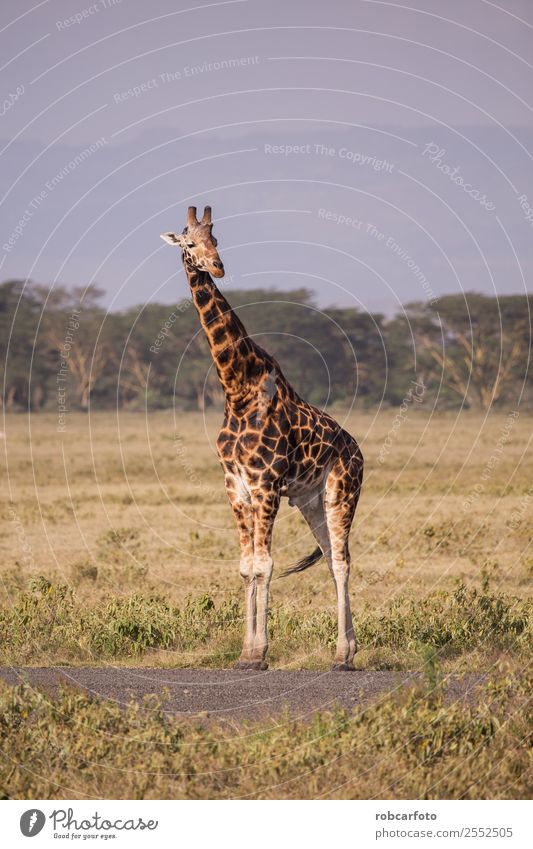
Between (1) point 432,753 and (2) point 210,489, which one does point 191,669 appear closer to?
(1) point 432,753

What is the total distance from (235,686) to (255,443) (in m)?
2.55

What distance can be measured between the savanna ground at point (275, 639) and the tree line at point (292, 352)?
43.9 meters

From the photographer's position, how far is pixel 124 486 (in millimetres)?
39906

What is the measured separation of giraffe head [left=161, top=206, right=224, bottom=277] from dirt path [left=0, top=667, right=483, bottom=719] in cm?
421

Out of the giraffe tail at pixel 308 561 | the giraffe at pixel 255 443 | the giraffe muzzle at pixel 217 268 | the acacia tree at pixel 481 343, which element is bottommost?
the giraffe tail at pixel 308 561

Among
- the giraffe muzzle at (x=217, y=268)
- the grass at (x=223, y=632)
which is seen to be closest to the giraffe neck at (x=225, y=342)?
the giraffe muzzle at (x=217, y=268)

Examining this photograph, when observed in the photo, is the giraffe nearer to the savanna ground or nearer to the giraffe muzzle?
the giraffe muzzle

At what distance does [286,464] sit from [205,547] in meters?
12.9

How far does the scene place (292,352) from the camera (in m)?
77.2

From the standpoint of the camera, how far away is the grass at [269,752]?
9188 mm

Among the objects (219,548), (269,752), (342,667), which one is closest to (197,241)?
(342,667)

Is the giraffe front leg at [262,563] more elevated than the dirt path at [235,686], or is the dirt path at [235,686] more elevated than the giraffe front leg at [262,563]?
the giraffe front leg at [262,563]

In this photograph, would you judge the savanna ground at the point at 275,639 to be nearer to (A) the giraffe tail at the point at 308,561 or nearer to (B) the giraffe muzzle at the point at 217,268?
(A) the giraffe tail at the point at 308,561

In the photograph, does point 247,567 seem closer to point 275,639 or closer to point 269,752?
point 275,639
